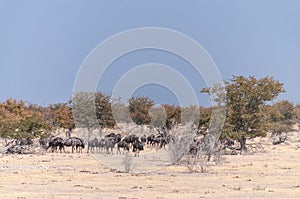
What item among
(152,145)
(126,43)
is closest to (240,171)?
(126,43)

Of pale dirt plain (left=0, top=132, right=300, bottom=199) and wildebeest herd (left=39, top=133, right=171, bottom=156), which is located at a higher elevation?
wildebeest herd (left=39, top=133, right=171, bottom=156)

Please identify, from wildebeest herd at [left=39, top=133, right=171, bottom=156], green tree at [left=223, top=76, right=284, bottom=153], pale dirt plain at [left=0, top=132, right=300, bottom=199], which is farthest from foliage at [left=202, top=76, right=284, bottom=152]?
pale dirt plain at [left=0, top=132, right=300, bottom=199]

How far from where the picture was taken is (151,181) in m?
20.2

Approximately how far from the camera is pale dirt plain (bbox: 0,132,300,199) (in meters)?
16.5

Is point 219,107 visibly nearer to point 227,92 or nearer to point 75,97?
point 227,92

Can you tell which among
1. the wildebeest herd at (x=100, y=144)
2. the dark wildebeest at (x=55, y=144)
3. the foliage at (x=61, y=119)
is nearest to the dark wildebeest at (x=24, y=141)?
the wildebeest herd at (x=100, y=144)

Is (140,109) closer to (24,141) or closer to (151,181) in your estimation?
(24,141)

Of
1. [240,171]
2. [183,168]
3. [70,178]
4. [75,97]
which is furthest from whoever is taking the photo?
[75,97]

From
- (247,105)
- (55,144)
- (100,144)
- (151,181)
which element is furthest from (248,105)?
(151,181)

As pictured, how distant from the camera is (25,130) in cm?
3731

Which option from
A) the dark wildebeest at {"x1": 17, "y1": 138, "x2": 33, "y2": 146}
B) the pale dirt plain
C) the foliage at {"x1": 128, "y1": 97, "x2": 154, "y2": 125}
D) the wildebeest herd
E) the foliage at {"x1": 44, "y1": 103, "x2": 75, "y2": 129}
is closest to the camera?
the pale dirt plain

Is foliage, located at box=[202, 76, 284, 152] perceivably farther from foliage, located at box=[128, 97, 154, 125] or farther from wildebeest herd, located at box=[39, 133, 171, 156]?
foliage, located at box=[128, 97, 154, 125]

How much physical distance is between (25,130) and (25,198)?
2265cm

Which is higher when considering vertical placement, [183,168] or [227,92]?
[227,92]
